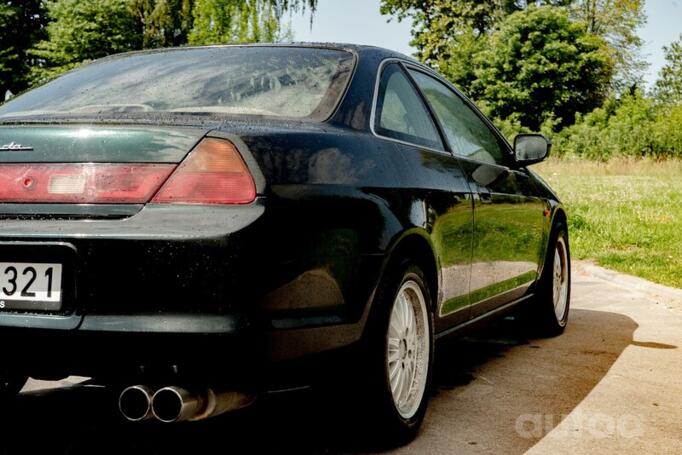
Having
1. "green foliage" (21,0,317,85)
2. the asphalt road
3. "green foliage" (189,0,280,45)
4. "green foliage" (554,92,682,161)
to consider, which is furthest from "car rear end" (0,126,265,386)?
"green foliage" (554,92,682,161)

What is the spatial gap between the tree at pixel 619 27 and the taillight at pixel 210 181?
60.3 m

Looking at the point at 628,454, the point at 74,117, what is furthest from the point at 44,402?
the point at 628,454

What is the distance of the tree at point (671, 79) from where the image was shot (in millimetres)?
68312

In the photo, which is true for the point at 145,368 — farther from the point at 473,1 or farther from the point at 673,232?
the point at 473,1

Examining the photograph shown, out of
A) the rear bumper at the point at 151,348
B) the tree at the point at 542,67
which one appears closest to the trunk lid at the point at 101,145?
the rear bumper at the point at 151,348

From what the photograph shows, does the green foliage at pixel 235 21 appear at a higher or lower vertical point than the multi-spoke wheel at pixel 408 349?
higher

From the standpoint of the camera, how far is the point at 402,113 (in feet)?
12.6

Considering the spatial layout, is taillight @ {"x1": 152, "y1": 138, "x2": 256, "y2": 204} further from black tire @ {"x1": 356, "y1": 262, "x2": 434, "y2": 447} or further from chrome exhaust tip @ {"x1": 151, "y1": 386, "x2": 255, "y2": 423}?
black tire @ {"x1": 356, "y1": 262, "x2": 434, "y2": 447}

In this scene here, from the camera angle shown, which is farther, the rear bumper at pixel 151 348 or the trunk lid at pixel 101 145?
the trunk lid at pixel 101 145

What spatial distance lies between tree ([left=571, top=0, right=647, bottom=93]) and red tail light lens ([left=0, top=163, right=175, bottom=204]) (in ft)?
198

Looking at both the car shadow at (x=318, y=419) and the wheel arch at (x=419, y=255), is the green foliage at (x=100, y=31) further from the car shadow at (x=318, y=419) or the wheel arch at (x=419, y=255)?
the wheel arch at (x=419, y=255)

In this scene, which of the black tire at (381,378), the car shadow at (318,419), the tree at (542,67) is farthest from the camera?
the tree at (542,67)

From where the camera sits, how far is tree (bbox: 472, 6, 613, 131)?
171 feet

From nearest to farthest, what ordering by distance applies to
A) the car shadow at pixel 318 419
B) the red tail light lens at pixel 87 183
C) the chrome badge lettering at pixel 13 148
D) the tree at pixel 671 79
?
the red tail light lens at pixel 87 183, the chrome badge lettering at pixel 13 148, the car shadow at pixel 318 419, the tree at pixel 671 79
